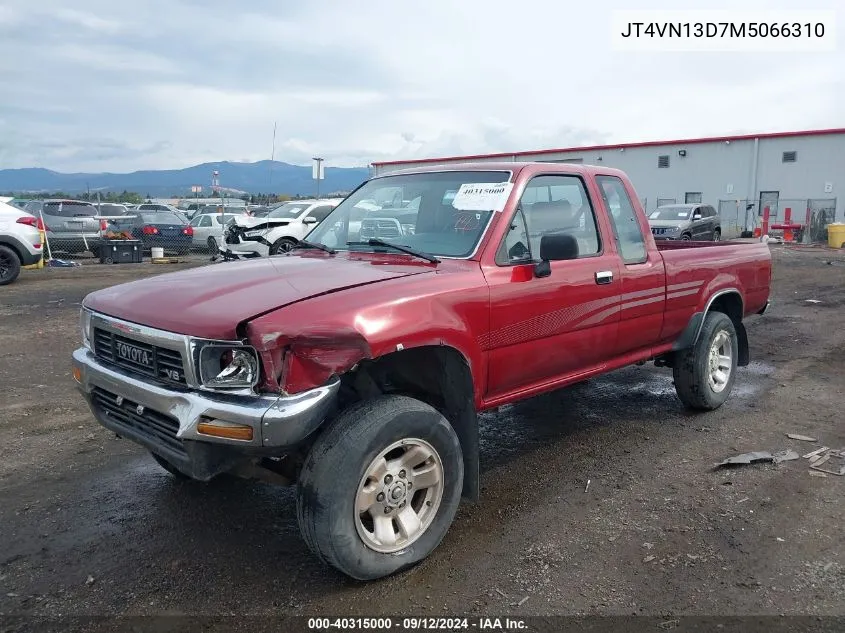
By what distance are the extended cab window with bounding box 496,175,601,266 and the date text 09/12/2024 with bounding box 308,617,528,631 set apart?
178cm

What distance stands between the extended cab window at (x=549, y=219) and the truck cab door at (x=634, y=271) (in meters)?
0.21

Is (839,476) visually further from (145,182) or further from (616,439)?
(145,182)

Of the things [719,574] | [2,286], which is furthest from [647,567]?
[2,286]

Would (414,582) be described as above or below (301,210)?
below

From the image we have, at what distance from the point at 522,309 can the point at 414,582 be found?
1.50m

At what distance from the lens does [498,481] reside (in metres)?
4.22

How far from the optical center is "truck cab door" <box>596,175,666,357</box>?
4.48 m

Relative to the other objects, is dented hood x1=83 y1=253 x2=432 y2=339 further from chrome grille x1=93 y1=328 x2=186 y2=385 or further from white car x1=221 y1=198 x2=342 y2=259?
white car x1=221 y1=198 x2=342 y2=259

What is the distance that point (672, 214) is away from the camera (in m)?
22.5

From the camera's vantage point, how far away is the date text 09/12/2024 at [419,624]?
278cm

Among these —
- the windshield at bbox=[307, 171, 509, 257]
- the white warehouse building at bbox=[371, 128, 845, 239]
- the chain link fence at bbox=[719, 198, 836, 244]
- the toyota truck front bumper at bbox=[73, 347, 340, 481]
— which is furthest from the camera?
the white warehouse building at bbox=[371, 128, 845, 239]

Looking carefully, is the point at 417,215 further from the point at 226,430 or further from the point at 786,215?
the point at 786,215

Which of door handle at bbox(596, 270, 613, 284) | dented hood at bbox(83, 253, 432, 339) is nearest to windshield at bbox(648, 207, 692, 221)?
door handle at bbox(596, 270, 613, 284)

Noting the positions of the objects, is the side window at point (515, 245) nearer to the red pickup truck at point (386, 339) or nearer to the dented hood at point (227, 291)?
the red pickup truck at point (386, 339)
